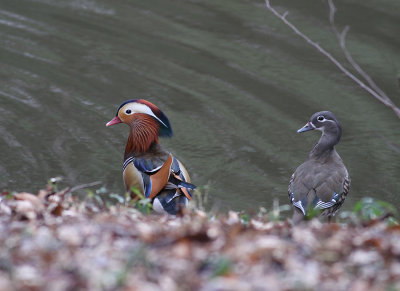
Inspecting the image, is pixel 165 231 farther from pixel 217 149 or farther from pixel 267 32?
pixel 267 32

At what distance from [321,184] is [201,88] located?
3.76m

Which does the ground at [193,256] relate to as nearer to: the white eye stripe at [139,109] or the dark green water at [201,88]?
the white eye stripe at [139,109]

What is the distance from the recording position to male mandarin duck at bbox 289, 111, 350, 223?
700cm

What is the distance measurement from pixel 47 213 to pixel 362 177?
467 cm

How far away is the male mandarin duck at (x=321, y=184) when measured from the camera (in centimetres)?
700

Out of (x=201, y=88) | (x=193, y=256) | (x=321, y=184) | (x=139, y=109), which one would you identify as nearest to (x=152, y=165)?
(x=139, y=109)

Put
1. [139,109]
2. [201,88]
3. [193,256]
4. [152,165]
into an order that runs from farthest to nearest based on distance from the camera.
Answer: [201,88], [139,109], [152,165], [193,256]

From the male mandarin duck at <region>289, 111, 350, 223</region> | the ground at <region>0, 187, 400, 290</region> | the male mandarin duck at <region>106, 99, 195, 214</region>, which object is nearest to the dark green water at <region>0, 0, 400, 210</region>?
the male mandarin duck at <region>289, 111, 350, 223</region>

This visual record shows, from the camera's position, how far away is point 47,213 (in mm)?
5066

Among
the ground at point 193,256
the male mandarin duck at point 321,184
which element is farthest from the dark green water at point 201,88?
the ground at point 193,256

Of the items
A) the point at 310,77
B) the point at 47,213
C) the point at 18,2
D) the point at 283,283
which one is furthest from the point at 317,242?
the point at 18,2

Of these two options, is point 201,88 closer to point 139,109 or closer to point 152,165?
point 139,109

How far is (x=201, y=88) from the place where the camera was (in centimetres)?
1056

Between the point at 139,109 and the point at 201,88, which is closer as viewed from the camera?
the point at 139,109
